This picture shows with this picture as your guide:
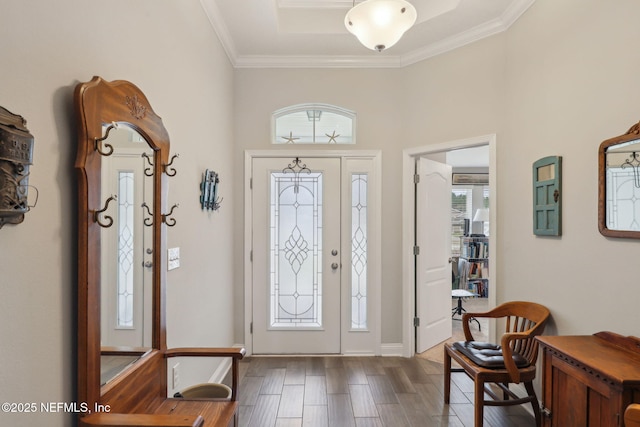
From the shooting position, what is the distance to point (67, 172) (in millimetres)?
1155

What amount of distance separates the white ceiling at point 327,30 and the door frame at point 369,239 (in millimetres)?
891

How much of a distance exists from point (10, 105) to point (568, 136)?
108 inches

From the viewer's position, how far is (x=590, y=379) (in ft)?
4.83

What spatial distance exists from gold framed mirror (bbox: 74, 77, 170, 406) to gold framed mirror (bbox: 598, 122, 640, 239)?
2.33 m

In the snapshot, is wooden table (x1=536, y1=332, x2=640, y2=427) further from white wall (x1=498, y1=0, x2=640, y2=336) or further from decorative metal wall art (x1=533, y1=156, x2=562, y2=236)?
decorative metal wall art (x1=533, y1=156, x2=562, y2=236)

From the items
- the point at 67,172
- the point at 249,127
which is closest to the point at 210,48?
the point at 249,127

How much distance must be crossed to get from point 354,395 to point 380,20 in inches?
105

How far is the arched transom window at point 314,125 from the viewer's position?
11.9 ft

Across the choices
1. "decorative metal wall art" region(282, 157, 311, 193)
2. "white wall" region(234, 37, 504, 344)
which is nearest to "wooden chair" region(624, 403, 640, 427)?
"white wall" region(234, 37, 504, 344)

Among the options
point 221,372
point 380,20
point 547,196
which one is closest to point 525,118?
point 547,196

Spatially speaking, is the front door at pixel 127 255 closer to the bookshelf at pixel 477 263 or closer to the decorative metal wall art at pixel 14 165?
the decorative metal wall art at pixel 14 165

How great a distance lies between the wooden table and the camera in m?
1.34

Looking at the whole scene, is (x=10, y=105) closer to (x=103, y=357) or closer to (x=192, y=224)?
(x=103, y=357)

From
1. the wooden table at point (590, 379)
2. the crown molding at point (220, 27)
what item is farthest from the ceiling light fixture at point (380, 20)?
the wooden table at point (590, 379)
